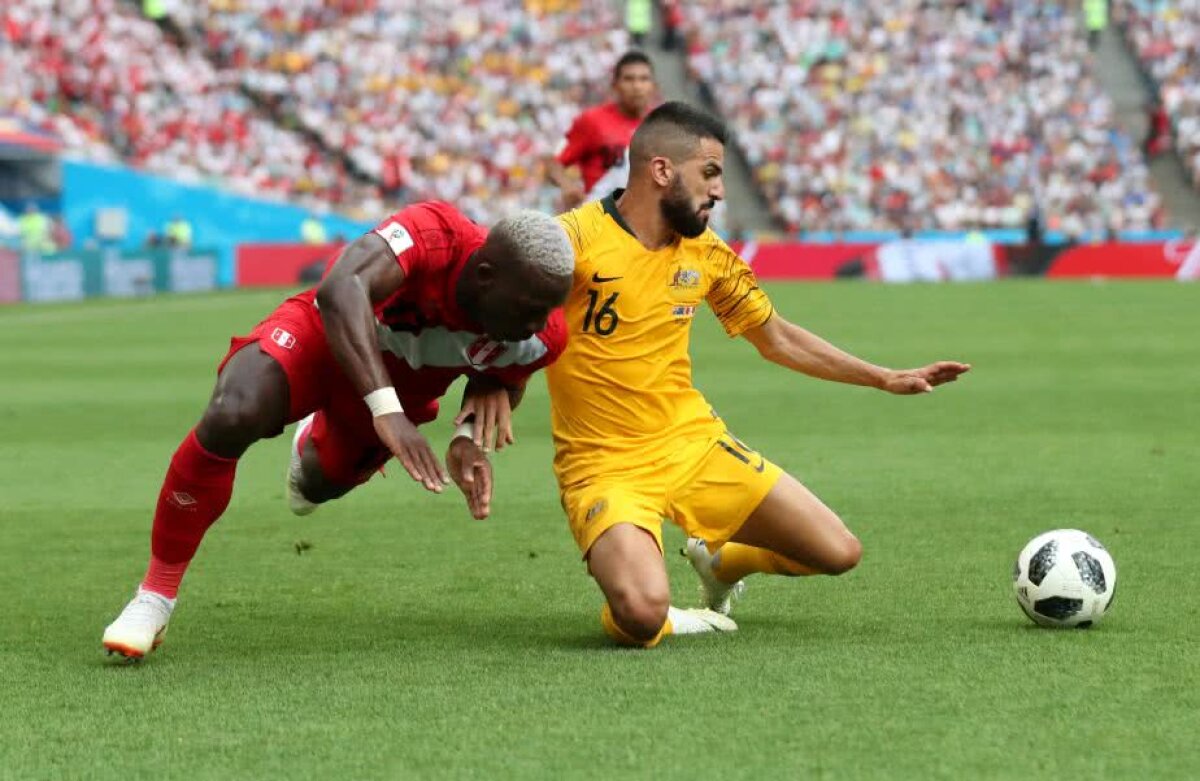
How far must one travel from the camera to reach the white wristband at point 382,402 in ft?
18.0

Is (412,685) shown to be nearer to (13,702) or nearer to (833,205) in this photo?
(13,702)

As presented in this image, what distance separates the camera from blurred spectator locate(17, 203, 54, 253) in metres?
33.6

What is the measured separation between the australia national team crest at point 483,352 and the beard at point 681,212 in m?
0.76

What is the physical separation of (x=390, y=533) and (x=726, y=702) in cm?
392

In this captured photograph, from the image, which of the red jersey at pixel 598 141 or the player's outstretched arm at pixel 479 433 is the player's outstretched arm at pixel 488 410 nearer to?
the player's outstretched arm at pixel 479 433

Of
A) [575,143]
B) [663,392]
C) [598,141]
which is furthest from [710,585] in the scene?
[575,143]

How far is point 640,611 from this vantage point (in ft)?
19.2

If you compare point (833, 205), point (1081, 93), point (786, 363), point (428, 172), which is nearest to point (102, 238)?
point (428, 172)

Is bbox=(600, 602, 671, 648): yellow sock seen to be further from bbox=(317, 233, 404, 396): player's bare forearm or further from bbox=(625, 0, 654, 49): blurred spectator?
bbox=(625, 0, 654, 49): blurred spectator

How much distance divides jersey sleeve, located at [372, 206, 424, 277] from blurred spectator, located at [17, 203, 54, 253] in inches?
1133

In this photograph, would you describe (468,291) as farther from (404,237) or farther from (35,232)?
(35,232)

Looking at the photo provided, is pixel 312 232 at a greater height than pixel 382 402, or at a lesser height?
lesser

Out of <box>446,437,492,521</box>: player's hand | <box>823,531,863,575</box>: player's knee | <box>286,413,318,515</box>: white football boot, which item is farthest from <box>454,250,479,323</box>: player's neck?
<box>286,413,318,515</box>: white football boot

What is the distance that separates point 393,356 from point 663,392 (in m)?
0.92
